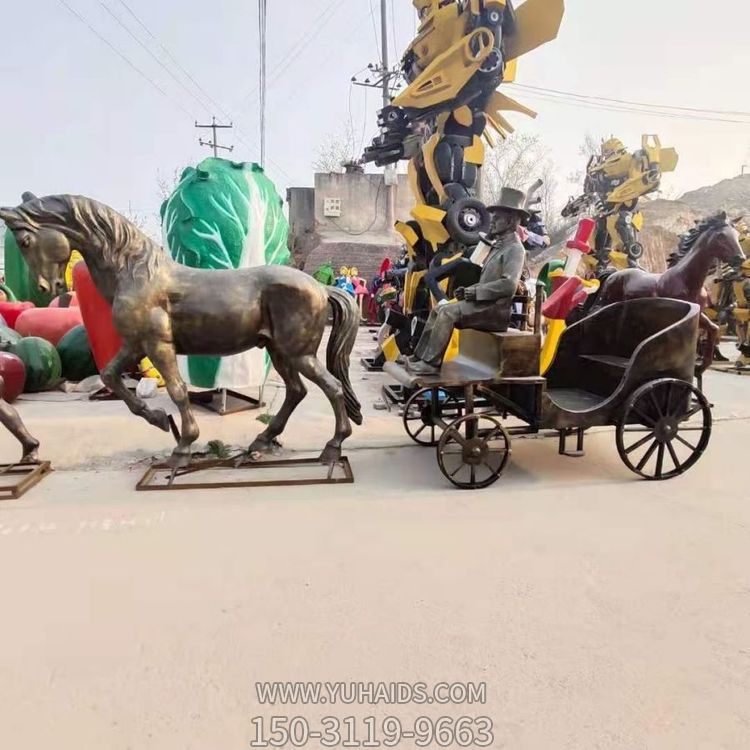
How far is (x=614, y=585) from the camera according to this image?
296 centimetres

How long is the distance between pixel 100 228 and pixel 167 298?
631 mm

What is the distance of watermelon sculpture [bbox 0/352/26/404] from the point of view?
278 inches

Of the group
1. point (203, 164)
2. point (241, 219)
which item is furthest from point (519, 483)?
point (203, 164)

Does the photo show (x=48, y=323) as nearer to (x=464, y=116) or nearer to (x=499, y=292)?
(x=464, y=116)

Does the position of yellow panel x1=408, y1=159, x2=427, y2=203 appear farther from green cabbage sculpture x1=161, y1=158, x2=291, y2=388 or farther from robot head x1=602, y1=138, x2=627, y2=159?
robot head x1=602, y1=138, x2=627, y2=159

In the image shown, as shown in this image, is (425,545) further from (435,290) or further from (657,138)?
(657,138)

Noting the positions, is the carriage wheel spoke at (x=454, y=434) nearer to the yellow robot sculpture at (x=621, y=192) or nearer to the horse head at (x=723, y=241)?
the horse head at (x=723, y=241)

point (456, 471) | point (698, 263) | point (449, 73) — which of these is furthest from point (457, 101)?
point (456, 471)

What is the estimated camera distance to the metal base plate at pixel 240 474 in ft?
14.1

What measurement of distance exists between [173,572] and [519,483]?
2403 mm

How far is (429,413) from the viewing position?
203 inches

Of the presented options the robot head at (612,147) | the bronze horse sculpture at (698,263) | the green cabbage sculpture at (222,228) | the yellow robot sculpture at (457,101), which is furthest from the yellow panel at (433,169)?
the robot head at (612,147)

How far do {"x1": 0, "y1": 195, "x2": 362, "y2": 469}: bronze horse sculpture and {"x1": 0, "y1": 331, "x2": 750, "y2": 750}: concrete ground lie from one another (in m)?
0.88

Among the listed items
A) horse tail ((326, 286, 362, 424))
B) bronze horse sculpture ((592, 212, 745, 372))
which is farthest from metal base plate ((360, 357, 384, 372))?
horse tail ((326, 286, 362, 424))
